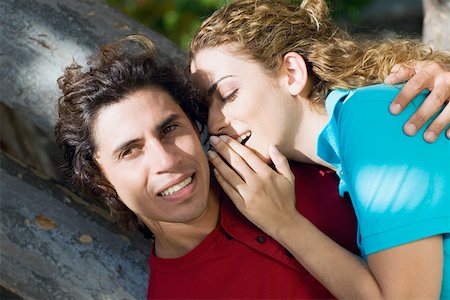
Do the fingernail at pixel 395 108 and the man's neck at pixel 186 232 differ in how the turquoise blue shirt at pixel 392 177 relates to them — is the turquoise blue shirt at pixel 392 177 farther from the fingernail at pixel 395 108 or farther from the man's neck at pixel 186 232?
the man's neck at pixel 186 232

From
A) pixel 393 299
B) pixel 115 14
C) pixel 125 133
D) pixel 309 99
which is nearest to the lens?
pixel 393 299

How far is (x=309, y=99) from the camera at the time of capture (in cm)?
272

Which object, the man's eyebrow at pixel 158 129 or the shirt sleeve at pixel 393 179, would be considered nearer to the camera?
the shirt sleeve at pixel 393 179

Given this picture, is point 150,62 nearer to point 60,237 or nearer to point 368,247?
point 60,237

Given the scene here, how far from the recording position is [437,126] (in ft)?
7.43

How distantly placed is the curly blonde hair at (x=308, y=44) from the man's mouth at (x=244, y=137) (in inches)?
10.1

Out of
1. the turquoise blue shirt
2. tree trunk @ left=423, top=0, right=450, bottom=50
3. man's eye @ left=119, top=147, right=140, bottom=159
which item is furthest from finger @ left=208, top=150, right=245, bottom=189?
tree trunk @ left=423, top=0, right=450, bottom=50

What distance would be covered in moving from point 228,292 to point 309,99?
2.58 ft

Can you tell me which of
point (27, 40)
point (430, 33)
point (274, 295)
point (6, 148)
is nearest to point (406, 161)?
point (274, 295)

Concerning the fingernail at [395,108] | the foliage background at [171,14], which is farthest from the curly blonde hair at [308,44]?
the foliage background at [171,14]

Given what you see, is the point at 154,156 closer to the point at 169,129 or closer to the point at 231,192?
the point at 169,129

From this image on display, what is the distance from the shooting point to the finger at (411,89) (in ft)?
7.47

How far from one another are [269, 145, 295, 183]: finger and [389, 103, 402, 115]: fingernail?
1.57 feet

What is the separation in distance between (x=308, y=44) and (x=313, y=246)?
A: 0.83 meters
